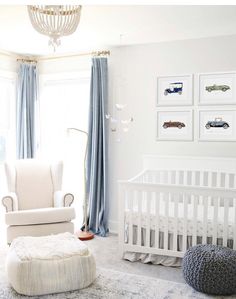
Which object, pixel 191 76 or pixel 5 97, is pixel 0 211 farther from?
pixel 191 76

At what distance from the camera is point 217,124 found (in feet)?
12.5

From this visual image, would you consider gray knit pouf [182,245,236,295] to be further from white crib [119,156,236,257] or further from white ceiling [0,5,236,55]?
white ceiling [0,5,236,55]

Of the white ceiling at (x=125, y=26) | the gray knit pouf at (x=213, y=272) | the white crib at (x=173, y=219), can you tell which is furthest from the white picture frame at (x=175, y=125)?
the gray knit pouf at (x=213, y=272)

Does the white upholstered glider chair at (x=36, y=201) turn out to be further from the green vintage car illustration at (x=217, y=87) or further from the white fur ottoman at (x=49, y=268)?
the green vintage car illustration at (x=217, y=87)

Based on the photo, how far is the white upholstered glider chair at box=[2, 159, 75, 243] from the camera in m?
3.30

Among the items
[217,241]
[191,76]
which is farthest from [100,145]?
[217,241]

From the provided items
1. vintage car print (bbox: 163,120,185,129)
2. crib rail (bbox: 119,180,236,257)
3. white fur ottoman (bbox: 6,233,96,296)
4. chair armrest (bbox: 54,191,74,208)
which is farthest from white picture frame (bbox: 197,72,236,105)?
white fur ottoman (bbox: 6,233,96,296)

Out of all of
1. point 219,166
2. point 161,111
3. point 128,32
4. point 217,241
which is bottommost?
point 217,241

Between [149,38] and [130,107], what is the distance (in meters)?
0.87

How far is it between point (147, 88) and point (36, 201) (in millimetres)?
1898

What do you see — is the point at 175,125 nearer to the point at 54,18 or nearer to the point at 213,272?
the point at 213,272

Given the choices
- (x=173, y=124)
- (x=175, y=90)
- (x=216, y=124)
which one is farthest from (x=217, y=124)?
(x=175, y=90)

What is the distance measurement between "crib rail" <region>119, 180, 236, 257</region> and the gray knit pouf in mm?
435

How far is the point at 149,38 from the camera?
383cm
